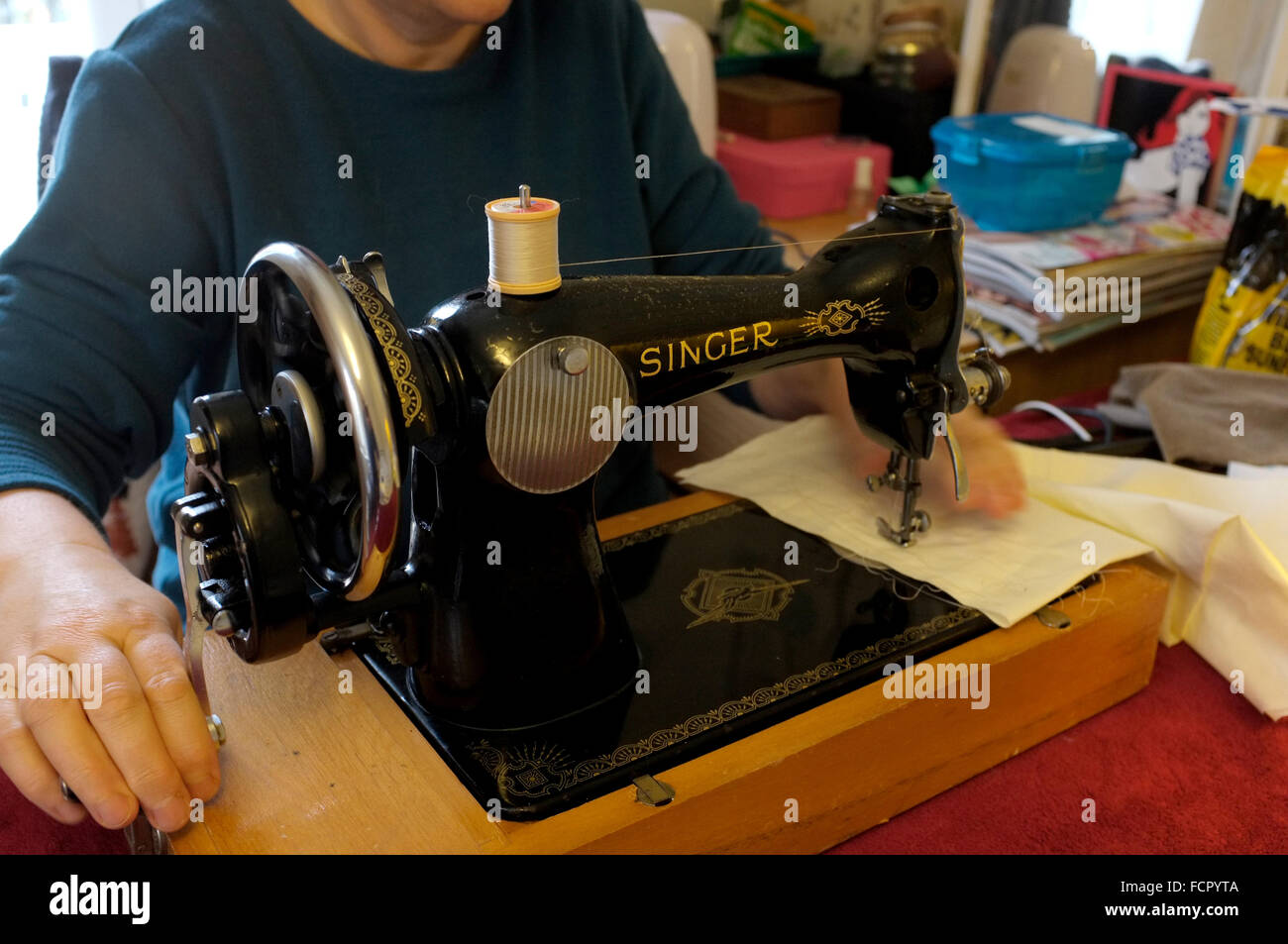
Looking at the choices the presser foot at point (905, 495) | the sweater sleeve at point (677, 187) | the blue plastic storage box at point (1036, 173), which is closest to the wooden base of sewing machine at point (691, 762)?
the presser foot at point (905, 495)

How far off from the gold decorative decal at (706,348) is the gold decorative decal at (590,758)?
242 mm

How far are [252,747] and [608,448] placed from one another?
1.03 ft

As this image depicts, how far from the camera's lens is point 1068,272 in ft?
4.99

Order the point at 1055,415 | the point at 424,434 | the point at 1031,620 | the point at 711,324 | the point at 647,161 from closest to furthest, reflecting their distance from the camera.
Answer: the point at 424,434, the point at 711,324, the point at 1031,620, the point at 647,161, the point at 1055,415

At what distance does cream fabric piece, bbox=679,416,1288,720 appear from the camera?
3.10ft

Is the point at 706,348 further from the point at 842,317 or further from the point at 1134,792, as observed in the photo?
the point at 1134,792

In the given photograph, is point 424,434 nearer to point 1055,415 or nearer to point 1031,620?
point 1031,620

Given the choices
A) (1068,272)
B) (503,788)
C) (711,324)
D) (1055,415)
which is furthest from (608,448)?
(1068,272)

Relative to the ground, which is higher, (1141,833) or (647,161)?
(647,161)

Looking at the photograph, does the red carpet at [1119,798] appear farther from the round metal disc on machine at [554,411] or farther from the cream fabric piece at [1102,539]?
the round metal disc on machine at [554,411]

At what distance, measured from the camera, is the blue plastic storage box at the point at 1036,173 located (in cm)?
162

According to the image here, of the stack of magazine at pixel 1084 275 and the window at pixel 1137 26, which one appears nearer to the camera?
the stack of magazine at pixel 1084 275

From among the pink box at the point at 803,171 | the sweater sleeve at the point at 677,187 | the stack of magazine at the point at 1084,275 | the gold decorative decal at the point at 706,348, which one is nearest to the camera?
the gold decorative decal at the point at 706,348

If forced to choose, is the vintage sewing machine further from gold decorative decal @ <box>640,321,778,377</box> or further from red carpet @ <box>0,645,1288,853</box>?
red carpet @ <box>0,645,1288,853</box>
